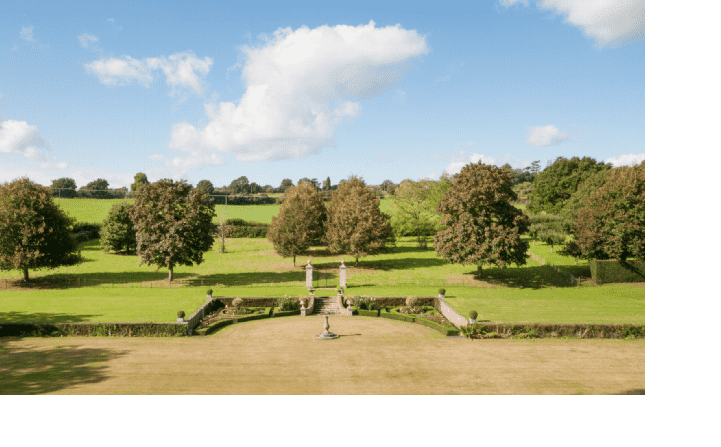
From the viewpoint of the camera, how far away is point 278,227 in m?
57.8

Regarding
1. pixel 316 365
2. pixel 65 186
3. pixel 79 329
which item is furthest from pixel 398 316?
pixel 65 186

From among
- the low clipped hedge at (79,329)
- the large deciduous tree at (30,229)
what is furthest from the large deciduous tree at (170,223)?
the low clipped hedge at (79,329)

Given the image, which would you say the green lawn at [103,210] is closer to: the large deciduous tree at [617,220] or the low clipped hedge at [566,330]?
the large deciduous tree at [617,220]

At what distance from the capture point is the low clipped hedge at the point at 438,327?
29.8m

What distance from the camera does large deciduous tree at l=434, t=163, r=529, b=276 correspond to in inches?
1838

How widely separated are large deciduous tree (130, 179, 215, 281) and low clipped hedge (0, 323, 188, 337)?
17402 millimetres

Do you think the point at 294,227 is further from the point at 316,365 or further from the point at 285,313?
the point at 316,365

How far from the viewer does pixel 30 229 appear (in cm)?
4512

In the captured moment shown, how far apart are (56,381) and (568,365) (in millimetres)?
26412

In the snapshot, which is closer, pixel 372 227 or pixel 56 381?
pixel 56 381

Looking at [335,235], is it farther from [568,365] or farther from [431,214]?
[568,365]

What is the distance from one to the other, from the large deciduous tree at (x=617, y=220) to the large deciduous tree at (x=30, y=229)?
6038cm

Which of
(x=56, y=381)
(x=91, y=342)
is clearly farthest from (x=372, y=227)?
(x=56, y=381)

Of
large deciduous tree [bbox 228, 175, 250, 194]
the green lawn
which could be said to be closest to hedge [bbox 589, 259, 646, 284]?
the green lawn
